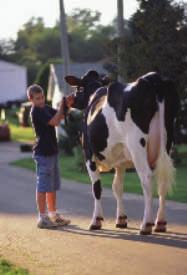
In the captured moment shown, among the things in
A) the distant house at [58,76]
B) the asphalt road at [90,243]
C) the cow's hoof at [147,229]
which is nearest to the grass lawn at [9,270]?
the asphalt road at [90,243]

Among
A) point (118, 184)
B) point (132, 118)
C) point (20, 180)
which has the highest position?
point (132, 118)

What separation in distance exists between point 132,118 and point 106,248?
5.46 ft

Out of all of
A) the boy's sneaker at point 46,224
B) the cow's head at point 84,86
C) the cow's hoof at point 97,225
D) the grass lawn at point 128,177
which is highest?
the cow's head at point 84,86

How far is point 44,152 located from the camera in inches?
436

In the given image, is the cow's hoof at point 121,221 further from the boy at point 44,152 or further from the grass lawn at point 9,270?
the grass lawn at point 9,270

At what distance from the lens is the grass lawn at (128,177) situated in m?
14.4

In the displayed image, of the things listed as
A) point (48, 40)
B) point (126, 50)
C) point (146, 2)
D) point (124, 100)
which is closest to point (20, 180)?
point (126, 50)

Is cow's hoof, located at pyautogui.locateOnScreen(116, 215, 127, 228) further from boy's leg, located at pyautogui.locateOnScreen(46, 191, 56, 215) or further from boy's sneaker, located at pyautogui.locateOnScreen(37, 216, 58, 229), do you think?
boy's leg, located at pyautogui.locateOnScreen(46, 191, 56, 215)

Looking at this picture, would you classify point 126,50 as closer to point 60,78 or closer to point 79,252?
point 79,252

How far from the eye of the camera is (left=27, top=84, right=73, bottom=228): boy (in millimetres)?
10992

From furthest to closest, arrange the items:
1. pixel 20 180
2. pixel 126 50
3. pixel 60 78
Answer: pixel 60 78 < pixel 126 50 < pixel 20 180

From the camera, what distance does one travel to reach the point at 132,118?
9648mm

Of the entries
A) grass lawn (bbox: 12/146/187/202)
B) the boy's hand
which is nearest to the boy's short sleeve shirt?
the boy's hand

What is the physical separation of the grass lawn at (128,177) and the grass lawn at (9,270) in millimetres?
5097
